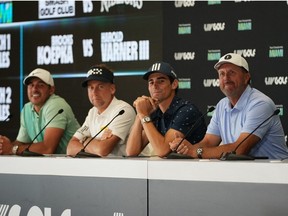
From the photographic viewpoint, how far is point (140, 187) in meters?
3.15

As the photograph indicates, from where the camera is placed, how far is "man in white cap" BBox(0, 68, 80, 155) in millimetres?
4742

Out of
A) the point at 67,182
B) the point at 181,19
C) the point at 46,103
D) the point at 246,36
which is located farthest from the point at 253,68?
the point at 67,182

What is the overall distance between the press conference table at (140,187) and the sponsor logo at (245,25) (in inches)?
91.8

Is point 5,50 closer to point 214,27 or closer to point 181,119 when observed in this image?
point 214,27

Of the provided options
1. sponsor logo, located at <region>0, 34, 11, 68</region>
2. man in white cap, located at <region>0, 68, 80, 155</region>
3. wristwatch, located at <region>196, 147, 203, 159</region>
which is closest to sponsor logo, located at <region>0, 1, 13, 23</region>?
sponsor logo, located at <region>0, 34, 11, 68</region>

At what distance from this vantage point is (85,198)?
3299 millimetres

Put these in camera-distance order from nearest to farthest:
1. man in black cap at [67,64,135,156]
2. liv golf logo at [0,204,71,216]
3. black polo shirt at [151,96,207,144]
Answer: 1. liv golf logo at [0,204,71,216]
2. black polo shirt at [151,96,207,144]
3. man in black cap at [67,64,135,156]

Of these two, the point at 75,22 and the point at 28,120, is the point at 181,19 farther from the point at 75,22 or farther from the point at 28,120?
the point at 28,120

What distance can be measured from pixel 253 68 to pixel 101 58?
147cm

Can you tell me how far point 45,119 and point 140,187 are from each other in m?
1.88

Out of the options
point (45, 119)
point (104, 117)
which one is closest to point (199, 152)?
point (104, 117)

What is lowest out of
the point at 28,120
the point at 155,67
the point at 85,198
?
the point at 85,198

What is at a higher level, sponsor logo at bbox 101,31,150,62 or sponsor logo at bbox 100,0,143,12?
sponsor logo at bbox 100,0,143,12

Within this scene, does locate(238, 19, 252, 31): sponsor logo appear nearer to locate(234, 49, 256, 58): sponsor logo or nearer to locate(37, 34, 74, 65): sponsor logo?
locate(234, 49, 256, 58): sponsor logo
